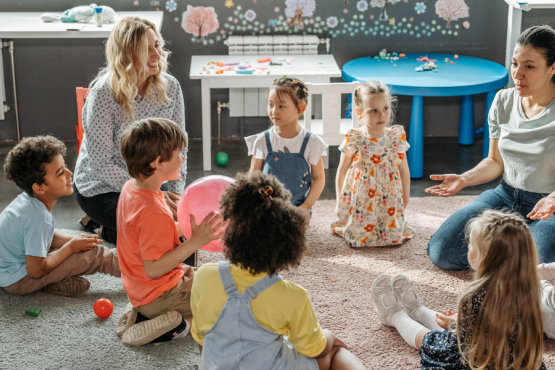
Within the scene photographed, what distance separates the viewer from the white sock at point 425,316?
6.80ft

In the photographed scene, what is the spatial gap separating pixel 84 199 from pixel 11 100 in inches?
77.8

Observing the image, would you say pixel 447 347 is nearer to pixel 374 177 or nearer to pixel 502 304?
pixel 502 304

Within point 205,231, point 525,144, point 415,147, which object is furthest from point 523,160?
point 205,231

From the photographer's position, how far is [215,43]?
167 inches

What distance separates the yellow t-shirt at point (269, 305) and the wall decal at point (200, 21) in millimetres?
3023

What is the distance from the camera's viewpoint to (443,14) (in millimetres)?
4250

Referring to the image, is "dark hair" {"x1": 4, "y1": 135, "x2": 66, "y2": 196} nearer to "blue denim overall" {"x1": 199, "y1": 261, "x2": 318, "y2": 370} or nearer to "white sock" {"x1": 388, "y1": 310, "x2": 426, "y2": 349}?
"blue denim overall" {"x1": 199, "y1": 261, "x2": 318, "y2": 370}

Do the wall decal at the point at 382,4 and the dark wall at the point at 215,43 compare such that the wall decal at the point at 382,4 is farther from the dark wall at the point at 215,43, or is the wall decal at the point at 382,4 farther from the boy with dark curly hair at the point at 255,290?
the boy with dark curly hair at the point at 255,290

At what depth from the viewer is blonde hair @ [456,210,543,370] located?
5.00 ft

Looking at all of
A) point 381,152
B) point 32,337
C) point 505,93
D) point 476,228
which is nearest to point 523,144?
point 505,93

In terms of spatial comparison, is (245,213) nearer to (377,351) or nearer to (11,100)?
(377,351)

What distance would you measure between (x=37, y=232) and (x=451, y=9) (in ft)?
10.6

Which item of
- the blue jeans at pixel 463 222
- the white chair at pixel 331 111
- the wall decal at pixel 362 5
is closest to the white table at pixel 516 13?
the wall decal at pixel 362 5

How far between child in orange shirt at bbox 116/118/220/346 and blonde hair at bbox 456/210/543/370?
0.75m
